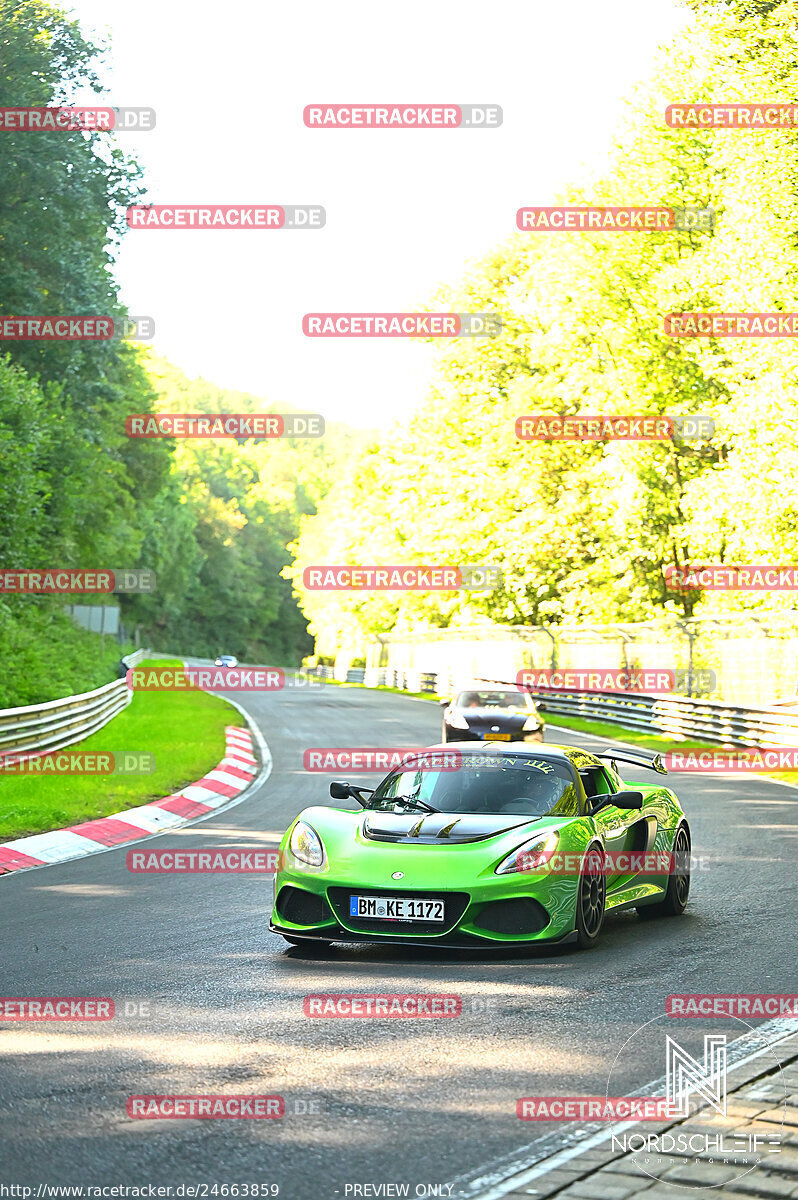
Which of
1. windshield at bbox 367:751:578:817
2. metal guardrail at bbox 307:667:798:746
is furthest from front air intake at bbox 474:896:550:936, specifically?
metal guardrail at bbox 307:667:798:746

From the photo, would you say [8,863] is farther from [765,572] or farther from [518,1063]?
[765,572]

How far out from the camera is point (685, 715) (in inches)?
1194

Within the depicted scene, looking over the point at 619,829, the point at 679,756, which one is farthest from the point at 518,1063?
the point at 679,756

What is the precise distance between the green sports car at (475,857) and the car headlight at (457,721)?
14.4 meters

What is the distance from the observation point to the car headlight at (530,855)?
8.27 metres

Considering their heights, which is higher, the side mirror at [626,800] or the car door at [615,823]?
the side mirror at [626,800]

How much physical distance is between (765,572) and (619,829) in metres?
28.0

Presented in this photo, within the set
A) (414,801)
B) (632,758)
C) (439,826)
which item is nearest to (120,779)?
(632,758)

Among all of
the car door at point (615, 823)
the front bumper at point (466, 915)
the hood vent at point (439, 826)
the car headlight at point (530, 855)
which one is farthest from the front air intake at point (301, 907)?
the car door at point (615, 823)

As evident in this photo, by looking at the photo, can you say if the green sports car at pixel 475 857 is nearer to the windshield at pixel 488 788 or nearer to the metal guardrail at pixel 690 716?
the windshield at pixel 488 788

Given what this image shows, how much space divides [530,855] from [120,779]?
40.2 ft

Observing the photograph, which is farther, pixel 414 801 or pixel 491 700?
pixel 491 700

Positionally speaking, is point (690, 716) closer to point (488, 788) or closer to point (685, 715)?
point (685, 715)

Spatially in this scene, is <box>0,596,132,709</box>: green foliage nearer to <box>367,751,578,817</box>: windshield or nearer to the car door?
<box>367,751,578,817</box>: windshield
